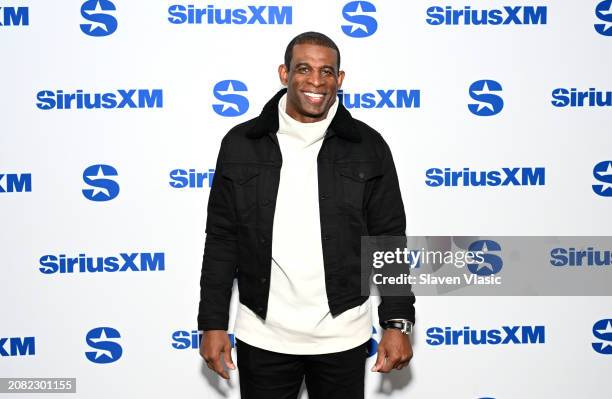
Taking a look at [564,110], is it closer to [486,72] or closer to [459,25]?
[486,72]

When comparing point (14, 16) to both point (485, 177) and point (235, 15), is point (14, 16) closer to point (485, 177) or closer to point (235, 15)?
point (235, 15)

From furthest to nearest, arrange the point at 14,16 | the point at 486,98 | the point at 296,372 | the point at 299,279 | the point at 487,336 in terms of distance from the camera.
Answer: the point at 487,336
the point at 486,98
the point at 14,16
the point at 296,372
the point at 299,279

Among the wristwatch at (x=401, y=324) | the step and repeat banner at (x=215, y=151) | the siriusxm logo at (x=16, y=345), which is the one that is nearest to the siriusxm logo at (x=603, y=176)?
the step and repeat banner at (x=215, y=151)

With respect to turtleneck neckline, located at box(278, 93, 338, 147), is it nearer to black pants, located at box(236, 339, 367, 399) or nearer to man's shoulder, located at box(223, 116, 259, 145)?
man's shoulder, located at box(223, 116, 259, 145)

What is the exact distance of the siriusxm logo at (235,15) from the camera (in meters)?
2.36

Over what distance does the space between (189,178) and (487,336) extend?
153 centimetres

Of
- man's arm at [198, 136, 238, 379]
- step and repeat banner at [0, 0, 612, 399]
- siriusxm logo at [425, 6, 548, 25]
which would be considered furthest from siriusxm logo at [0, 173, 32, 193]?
siriusxm logo at [425, 6, 548, 25]

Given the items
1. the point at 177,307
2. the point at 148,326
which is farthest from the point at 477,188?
the point at 148,326

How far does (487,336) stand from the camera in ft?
8.40

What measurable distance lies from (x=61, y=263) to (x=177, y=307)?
1.78 ft

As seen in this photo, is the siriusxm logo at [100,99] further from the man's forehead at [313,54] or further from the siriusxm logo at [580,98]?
the siriusxm logo at [580,98]

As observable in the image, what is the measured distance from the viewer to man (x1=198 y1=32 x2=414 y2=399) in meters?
1.72

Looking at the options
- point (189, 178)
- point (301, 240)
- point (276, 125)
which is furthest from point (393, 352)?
point (189, 178)

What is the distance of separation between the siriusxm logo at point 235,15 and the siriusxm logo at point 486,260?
4.23ft
